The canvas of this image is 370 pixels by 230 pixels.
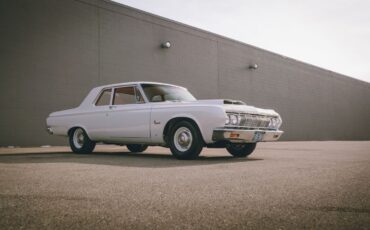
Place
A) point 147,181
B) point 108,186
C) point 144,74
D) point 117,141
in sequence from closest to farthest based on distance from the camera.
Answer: point 108,186, point 147,181, point 117,141, point 144,74

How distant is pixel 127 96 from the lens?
25.4 feet

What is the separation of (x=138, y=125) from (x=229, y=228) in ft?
17.5

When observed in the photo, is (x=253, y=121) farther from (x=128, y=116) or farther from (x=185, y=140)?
(x=128, y=116)

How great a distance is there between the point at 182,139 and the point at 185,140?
64 millimetres

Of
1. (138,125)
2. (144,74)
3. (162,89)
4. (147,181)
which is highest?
(144,74)

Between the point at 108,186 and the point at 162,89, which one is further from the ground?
the point at 162,89

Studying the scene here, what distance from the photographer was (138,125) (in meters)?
7.23

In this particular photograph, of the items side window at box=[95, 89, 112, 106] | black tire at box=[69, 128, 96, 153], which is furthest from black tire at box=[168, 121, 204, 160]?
black tire at box=[69, 128, 96, 153]

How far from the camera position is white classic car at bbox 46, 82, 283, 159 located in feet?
20.5

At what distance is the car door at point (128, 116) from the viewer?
23.5 feet

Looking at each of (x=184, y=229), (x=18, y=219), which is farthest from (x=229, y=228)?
(x=18, y=219)

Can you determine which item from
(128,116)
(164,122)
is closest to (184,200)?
(164,122)

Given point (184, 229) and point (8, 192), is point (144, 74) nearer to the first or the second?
point (8, 192)

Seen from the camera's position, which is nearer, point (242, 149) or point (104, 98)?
point (242, 149)
